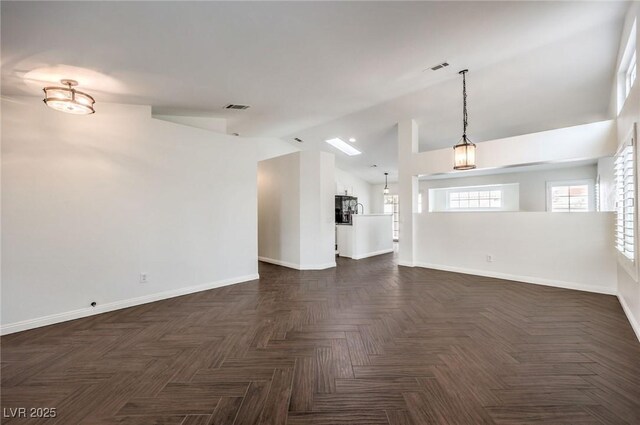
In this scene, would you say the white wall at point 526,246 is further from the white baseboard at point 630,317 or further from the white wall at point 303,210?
the white wall at point 303,210

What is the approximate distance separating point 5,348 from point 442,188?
984 cm

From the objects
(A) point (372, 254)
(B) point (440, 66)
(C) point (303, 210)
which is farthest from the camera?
(A) point (372, 254)

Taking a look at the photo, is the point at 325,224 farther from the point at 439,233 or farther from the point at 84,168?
the point at 84,168

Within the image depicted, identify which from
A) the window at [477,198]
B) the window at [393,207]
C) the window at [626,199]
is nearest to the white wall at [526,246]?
the window at [626,199]

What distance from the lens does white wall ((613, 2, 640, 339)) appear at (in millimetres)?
2545

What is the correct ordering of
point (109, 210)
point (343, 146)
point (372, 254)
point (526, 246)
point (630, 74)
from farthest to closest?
point (343, 146), point (372, 254), point (526, 246), point (109, 210), point (630, 74)

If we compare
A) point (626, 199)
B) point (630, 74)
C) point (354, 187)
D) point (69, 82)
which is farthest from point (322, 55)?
point (354, 187)

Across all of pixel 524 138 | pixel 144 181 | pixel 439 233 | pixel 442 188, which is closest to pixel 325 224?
pixel 439 233

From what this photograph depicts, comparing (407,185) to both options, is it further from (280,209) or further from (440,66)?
(280,209)

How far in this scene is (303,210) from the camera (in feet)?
19.2

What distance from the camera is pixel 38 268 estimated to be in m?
3.01

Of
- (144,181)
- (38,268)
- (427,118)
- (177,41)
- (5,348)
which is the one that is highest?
(427,118)

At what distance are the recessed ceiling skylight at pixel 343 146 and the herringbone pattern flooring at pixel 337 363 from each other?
481cm

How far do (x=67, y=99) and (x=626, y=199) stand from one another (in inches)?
221
